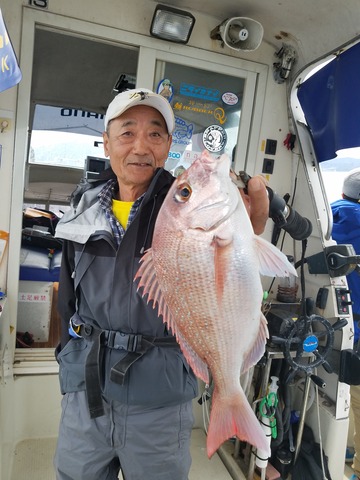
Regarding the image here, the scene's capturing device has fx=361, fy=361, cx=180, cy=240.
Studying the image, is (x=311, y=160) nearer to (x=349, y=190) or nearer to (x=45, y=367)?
(x=349, y=190)

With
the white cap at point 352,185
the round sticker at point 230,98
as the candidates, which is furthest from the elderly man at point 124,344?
the white cap at point 352,185

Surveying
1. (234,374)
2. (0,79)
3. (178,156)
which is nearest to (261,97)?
(178,156)

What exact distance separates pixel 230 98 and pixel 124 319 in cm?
295

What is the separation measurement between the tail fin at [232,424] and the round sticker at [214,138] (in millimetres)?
2963

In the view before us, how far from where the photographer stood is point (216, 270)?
111cm

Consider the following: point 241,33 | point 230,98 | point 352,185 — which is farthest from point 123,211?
point 352,185

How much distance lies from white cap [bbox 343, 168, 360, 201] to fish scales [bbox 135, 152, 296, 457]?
2830 mm

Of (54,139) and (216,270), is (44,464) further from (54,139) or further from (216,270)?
(54,139)

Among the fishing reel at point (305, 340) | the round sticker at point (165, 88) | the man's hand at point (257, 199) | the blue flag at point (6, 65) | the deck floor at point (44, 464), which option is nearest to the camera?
the man's hand at point (257, 199)

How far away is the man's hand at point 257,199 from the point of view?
4.02 ft

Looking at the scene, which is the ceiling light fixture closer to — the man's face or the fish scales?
the man's face

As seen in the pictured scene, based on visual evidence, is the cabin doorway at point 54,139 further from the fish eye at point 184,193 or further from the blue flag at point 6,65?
the fish eye at point 184,193

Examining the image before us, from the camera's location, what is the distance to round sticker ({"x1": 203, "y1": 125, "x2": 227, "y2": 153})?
3.71m

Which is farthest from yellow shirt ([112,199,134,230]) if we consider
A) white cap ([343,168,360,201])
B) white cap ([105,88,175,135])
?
white cap ([343,168,360,201])
